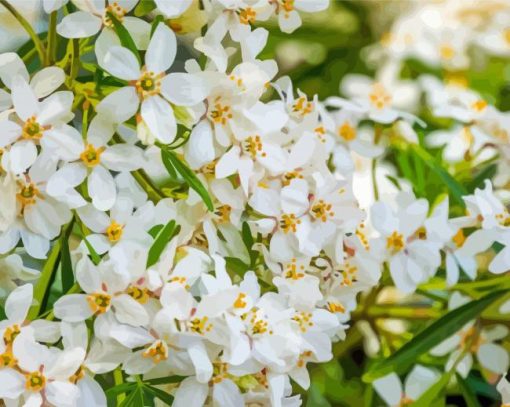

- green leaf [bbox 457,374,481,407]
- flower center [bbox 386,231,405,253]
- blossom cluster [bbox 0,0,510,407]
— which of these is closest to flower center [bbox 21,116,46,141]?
blossom cluster [bbox 0,0,510,407]

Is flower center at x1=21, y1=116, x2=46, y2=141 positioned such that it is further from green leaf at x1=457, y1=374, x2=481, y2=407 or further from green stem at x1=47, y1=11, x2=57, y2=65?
green leaf at x1=457, y1=374, x2=481, y2=407

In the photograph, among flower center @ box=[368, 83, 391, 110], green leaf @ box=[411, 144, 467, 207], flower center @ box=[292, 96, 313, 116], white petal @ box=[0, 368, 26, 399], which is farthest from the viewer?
flower center @ box=[368, 83, 391, 110]

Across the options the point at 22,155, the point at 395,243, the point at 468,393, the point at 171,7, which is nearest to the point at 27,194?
the point at 22,155

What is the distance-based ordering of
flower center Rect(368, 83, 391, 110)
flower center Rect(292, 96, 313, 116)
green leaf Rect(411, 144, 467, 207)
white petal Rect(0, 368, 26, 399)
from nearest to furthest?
white petal Rect(0, 368, 26, 399) → flower center Rect(292, 96, 313, 116) → green leaf Rect(411, 144, 467, 207) → flower center Rect(368, 83, 391, 110)

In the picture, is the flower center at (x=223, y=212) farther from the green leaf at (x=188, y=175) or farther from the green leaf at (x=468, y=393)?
the green leaf at (x=468, y=393)

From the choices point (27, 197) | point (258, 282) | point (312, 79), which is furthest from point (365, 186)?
point (27, 197)

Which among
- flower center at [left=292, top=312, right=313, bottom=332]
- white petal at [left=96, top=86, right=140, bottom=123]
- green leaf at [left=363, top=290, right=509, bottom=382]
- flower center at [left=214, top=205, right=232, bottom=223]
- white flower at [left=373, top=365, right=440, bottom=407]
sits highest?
white petal at [left=96, top=86, right=140, bottom=123]

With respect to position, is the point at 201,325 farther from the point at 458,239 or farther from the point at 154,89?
the point at 458,239
